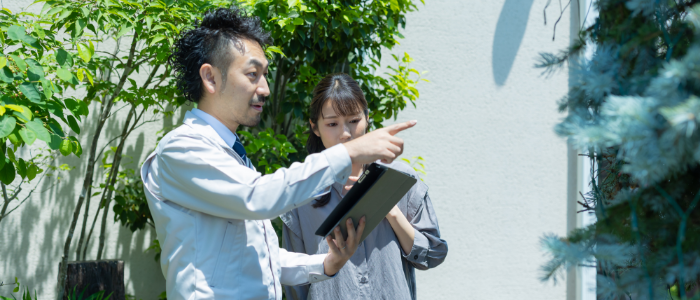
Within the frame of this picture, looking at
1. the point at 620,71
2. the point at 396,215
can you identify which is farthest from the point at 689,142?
the point at 396,215

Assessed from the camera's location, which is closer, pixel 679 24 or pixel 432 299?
pixel 679 24

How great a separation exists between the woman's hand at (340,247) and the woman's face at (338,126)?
520 mm

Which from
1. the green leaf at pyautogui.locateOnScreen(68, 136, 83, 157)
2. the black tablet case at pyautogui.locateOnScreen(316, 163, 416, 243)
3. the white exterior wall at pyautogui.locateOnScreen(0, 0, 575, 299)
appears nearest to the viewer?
the black tablet case at pyautogui.locateOnScreen(316, 163, 416, 243)

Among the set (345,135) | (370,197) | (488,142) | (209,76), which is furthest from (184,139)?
(488,142)

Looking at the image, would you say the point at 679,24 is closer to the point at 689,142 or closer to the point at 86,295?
the point at 689,142

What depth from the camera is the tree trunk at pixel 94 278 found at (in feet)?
8.83

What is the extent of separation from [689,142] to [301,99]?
2664mm

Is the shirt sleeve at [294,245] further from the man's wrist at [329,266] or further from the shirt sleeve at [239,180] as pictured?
the shirt sleeve at [239,180]

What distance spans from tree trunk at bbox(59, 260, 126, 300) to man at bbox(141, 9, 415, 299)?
1.48 m

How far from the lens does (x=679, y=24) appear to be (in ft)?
2.30

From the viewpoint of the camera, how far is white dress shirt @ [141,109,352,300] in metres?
1.22

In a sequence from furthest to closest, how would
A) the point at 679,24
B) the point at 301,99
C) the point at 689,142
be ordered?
the point at 301,99 < the point at 679,24 < the point at 689,142

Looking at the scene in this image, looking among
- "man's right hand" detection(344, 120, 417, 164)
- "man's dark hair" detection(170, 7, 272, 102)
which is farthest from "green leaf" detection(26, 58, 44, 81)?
"man's right hand" detection(344, 120, 417, 164)

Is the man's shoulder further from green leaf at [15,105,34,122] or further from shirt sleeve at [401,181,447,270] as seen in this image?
shirt sleeve at [401,181,447,270]
